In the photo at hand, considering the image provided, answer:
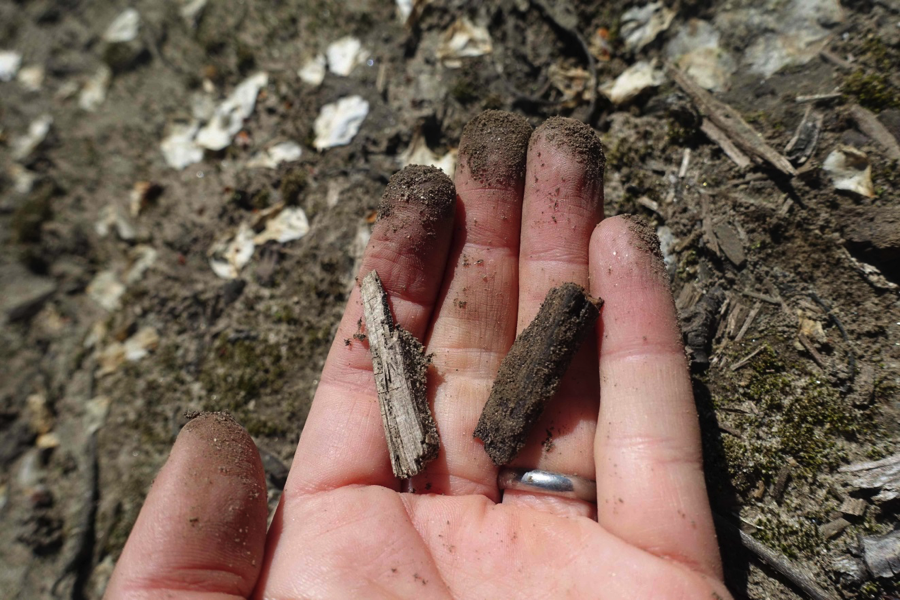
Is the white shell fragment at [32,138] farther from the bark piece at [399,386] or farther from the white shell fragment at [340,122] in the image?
the bark piece at [399,386]

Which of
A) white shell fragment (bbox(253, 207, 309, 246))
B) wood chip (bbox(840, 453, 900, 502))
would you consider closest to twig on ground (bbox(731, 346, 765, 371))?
wood chip (bbox(840, 453, 900, 502))

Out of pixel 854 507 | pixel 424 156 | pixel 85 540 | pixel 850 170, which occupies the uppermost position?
pixel 850 170

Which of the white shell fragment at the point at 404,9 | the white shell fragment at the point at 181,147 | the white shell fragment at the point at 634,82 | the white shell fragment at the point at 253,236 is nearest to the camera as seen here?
the white shell fragment at the point at 634,82

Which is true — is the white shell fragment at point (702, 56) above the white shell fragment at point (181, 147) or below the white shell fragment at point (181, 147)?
above

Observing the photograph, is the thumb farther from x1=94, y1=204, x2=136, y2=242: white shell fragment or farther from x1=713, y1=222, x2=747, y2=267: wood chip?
x1=94, y1=204, x2=136, y2=242: white shell fragment

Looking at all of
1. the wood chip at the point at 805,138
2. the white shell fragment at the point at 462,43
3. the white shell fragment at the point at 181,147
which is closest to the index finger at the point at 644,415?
the wood chip at the point at 805,138

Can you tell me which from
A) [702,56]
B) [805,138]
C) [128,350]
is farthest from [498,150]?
[128,350]

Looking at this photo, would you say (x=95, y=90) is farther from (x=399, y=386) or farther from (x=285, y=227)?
(x=399, y=386)

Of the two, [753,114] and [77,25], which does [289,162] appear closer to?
[753,114]
